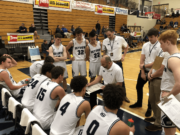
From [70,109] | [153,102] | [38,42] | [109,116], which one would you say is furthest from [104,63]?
[38,42]

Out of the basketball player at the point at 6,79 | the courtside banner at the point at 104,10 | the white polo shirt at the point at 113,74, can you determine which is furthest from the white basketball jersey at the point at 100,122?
the courtside banner at the point at 104,10

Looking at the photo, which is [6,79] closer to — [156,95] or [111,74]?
[111,74]

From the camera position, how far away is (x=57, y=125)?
5.96 ft

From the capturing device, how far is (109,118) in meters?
1.40

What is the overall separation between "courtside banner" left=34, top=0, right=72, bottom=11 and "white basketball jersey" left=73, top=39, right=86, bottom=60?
970 centimetres

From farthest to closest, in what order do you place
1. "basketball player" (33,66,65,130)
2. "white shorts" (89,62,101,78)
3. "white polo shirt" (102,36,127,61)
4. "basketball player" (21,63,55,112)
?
"white shorts" (89,62,101,78) → "white polo shirt" (102,36,127,61) → "basketball player" (21,63,55,112) → "basketball player" (33,66,65,130)

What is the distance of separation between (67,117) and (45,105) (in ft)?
2.09

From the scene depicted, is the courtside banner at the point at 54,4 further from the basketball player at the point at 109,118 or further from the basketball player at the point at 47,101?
the basketball player at the point at 109,118

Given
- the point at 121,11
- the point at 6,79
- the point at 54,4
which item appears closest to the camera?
the point at 6,79

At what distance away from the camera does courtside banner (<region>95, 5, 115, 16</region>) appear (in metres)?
16.9

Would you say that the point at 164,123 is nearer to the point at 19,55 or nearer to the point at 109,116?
the point at 109,116

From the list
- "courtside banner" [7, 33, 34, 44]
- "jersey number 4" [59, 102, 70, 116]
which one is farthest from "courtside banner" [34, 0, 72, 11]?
"jersey number 4" [59, 102, 70, 116]

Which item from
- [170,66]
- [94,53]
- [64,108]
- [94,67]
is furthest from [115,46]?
[64,108]

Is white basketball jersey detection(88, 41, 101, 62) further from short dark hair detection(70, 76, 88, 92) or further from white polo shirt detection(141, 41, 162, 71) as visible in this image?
short dark hair detection(70, 76, 88, 92)
